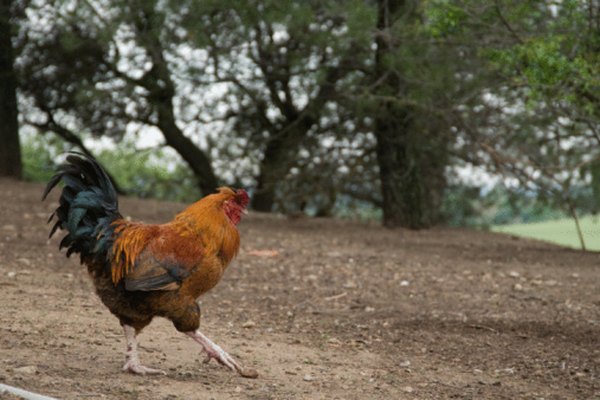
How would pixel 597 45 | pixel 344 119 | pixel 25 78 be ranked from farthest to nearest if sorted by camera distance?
1. pixel 25 78
2. pixel 344 119
3. pixel 597 45

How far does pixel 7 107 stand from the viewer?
49.5ft

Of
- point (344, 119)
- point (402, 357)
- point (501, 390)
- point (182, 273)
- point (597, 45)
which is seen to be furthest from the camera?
point (344, 119)

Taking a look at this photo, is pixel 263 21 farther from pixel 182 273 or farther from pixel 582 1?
pixel 182 273

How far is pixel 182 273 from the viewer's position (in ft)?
15.5

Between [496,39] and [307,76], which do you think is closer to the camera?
[496,39]

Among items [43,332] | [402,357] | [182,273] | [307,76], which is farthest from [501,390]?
[307,76]

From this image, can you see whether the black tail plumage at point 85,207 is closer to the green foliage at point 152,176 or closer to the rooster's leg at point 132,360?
the rooster's leg at point 132,360

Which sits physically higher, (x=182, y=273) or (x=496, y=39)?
(x=496, y=39)

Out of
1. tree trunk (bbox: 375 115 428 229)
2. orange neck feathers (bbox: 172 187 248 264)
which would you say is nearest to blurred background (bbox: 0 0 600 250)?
tree trunk (bbox: 375 115 428 229)

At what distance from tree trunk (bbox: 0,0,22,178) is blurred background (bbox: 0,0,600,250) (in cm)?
3

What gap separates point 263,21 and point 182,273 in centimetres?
766

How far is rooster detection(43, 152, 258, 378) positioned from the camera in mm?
4719

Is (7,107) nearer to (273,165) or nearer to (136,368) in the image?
(273,165)

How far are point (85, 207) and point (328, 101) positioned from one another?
9.01 m
